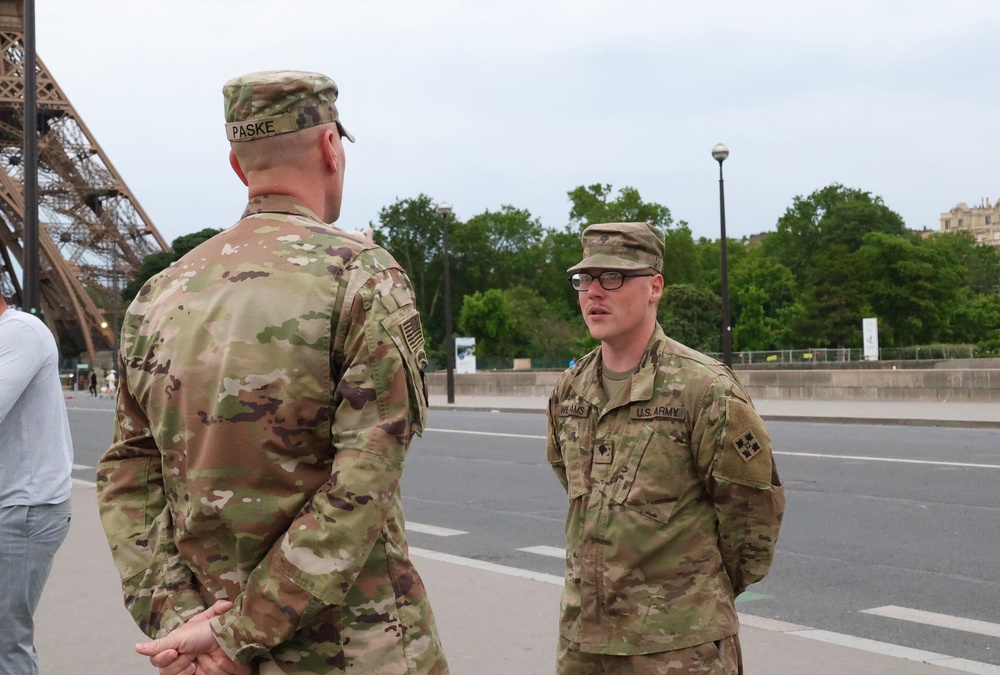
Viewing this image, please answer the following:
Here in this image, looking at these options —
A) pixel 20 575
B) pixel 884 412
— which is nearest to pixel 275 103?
pixel 20 575

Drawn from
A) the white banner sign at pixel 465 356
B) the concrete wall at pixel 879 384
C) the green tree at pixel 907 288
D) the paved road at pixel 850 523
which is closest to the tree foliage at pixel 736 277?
the green tree at pixel 907 288

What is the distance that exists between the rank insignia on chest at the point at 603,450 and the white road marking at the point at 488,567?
3.84 m

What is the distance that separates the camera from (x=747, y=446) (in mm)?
3021

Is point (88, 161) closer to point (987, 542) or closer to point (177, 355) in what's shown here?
point (987, 542)

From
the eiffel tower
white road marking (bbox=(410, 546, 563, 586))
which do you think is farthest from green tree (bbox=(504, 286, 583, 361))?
white road marking (bbox=(410, 546, 563, 586))

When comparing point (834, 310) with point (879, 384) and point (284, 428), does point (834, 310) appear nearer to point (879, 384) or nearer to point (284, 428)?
point (879, 384)

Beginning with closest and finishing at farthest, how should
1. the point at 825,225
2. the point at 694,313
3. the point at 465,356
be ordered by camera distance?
the point at 465,356
the point at 694,313
the point at 825,225

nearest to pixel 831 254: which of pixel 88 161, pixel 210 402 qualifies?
pixel 88 161

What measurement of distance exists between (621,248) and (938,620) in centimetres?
396

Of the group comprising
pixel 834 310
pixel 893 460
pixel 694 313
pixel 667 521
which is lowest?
pixel 893 460

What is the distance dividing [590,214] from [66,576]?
77346mm

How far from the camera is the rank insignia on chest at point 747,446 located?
3.01 meters

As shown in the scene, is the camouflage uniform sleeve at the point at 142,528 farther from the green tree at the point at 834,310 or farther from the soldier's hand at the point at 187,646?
the green tree at the point at 834,310

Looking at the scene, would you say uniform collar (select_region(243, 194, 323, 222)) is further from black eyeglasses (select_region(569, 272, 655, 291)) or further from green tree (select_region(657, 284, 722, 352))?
green tree (select_region(657, 284, 722, 352))
